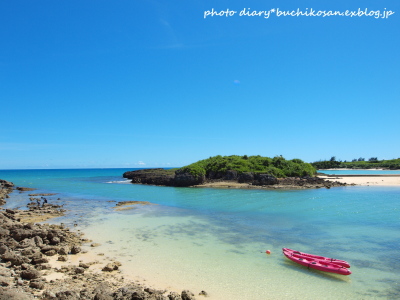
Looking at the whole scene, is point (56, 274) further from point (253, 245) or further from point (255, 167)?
point (255, 167)

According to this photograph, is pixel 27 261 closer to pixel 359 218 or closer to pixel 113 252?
pixel 113 252

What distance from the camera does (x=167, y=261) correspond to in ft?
41.0

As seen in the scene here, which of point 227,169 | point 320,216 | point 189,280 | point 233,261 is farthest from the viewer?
point 227,169

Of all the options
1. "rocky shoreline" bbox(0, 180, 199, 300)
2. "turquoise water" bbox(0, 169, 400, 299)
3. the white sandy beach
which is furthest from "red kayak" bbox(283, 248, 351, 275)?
the white sandy beach

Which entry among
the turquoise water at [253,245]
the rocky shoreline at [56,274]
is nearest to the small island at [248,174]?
the turquoise water at [253,245]

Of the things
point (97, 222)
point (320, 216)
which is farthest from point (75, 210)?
point (320, 216)

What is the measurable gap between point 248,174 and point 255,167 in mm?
3195

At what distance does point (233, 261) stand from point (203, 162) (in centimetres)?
4785

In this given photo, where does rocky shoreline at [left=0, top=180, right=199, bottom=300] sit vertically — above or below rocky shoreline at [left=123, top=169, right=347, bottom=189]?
below

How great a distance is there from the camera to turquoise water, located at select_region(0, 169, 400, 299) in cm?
999

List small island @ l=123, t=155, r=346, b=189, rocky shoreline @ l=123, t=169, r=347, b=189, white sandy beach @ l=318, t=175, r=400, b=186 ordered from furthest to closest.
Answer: white sandy beach @ l=318, t=175, r=400, b=186 < small island @ l=123, t=155, r=346, b=189 < rocky shoreline @ l=123, t=169, r=347, b=189

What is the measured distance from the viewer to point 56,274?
10.5 m

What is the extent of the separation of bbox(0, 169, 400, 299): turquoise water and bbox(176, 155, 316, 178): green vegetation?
85.1 ft

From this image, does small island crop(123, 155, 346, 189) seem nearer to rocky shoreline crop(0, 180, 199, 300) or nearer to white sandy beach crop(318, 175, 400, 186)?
white sandy beach crop(318, 175, 400, 186)
